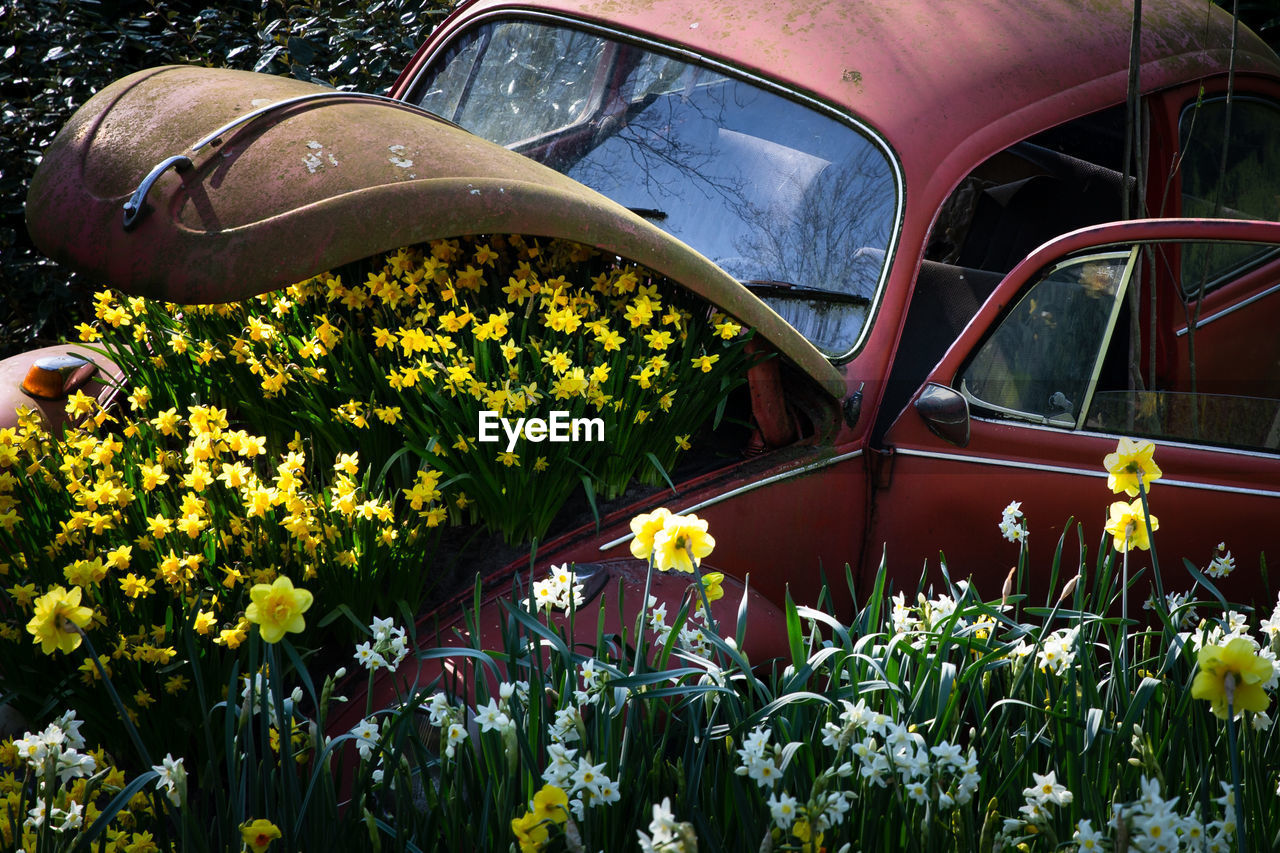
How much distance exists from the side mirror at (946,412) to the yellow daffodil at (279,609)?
1.50 metres

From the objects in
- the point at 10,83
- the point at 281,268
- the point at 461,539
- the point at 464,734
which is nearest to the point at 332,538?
the point at 461,539

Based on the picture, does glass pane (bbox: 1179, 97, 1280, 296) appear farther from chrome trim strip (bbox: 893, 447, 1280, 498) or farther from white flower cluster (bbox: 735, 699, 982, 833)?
white flower cluster (bbox: 735, 699, 982, 833)

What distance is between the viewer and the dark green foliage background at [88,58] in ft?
17.2

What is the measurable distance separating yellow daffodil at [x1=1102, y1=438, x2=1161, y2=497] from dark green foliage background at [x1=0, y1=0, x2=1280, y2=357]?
4.11m

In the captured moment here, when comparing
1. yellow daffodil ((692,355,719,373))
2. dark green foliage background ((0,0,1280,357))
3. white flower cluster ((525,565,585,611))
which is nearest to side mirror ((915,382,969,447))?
yellow daffodil ((692,355,719,373))

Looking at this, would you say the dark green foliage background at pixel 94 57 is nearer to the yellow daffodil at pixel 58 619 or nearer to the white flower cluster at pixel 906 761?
the yellow daffodil at pixel 58 619

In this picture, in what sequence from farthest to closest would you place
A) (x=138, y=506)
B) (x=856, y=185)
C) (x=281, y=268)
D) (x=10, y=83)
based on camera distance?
(x=10, y=83) → (x=856, y=185) → (x=138, y=506) → (x=281, y=268)

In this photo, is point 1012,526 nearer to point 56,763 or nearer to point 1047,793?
point 1047,793

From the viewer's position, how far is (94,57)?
542cm

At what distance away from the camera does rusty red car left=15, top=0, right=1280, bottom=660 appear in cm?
205

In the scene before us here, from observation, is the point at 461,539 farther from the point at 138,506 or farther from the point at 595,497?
the point at 138,506

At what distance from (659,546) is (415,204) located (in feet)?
2.64

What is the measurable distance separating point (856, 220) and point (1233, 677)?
5.27 feet

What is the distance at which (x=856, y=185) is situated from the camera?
2.77m
